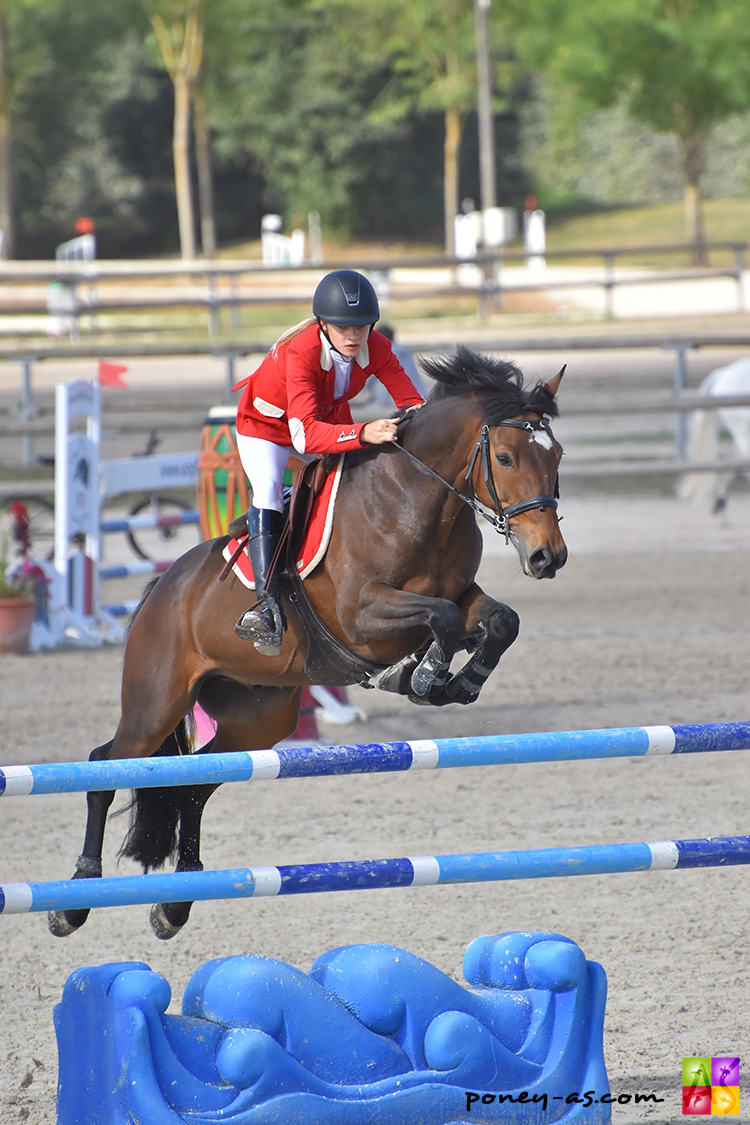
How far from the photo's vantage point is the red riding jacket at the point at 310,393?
3334 millimetres

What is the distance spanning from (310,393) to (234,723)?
0.98 m

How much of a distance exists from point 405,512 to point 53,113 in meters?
41.0

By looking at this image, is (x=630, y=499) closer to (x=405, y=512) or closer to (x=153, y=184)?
(x=405, y=512)

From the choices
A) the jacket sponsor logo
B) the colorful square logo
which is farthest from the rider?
the colorful square logo

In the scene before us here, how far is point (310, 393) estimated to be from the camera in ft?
11.1

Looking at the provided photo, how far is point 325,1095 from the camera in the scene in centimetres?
259

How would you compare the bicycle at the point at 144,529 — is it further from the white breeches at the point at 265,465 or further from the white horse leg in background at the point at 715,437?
the white breeches at the point at 265,465

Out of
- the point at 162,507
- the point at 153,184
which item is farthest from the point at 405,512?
the point at 153,184

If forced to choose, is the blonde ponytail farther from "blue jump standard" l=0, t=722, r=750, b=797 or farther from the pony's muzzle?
"blue jump standard" l=0, t=722, r=750, b=797

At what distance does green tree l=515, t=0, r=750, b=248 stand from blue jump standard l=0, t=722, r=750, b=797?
2700 centimetres

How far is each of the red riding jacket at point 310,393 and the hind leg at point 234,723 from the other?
0.71 m

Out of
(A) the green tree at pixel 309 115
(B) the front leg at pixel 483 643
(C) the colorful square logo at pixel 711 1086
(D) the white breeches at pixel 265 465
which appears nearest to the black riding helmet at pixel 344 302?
(D) the white breeches at pixel 265 465

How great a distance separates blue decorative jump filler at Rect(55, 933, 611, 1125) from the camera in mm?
2504

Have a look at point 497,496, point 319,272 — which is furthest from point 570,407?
point 319,272
